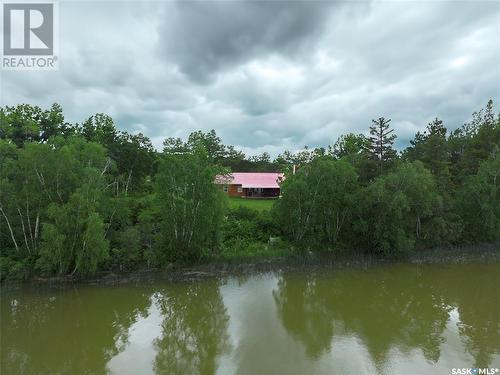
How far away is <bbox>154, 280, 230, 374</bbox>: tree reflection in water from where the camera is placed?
12586 mm

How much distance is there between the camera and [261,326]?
15531 millimetres

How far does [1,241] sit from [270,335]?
16736 millimetres

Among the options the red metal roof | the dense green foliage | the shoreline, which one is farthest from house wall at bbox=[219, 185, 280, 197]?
the shoreline

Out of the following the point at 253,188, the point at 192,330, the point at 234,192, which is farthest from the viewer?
the point at 253,188

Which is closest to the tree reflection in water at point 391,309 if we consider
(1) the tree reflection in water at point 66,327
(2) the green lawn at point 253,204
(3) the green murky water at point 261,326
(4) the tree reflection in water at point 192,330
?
(3) the green murky water at point 261,326

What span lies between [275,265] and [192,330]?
9582 mm

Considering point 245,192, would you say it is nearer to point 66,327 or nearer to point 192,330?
point 192,330

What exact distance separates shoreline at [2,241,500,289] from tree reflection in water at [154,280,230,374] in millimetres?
1581

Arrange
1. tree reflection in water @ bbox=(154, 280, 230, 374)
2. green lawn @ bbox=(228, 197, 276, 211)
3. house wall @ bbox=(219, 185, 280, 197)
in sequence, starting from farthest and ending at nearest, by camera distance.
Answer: house wall @ bbox=(219, 185, 280, 197), green lawn @ bbox=(228, 197, 276, 211), tree reflection in water @ bbox=(154, 280, 230, 374)

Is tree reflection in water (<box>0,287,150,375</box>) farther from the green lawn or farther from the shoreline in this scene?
the green lawn

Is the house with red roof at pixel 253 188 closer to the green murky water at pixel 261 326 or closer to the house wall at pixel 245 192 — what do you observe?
the house wall at pixel 245 192

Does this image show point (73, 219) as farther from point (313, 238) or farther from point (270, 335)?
point (313, 238)

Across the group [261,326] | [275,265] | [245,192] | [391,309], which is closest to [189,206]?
[275,265]

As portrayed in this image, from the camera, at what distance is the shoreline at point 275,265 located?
2023 cm
